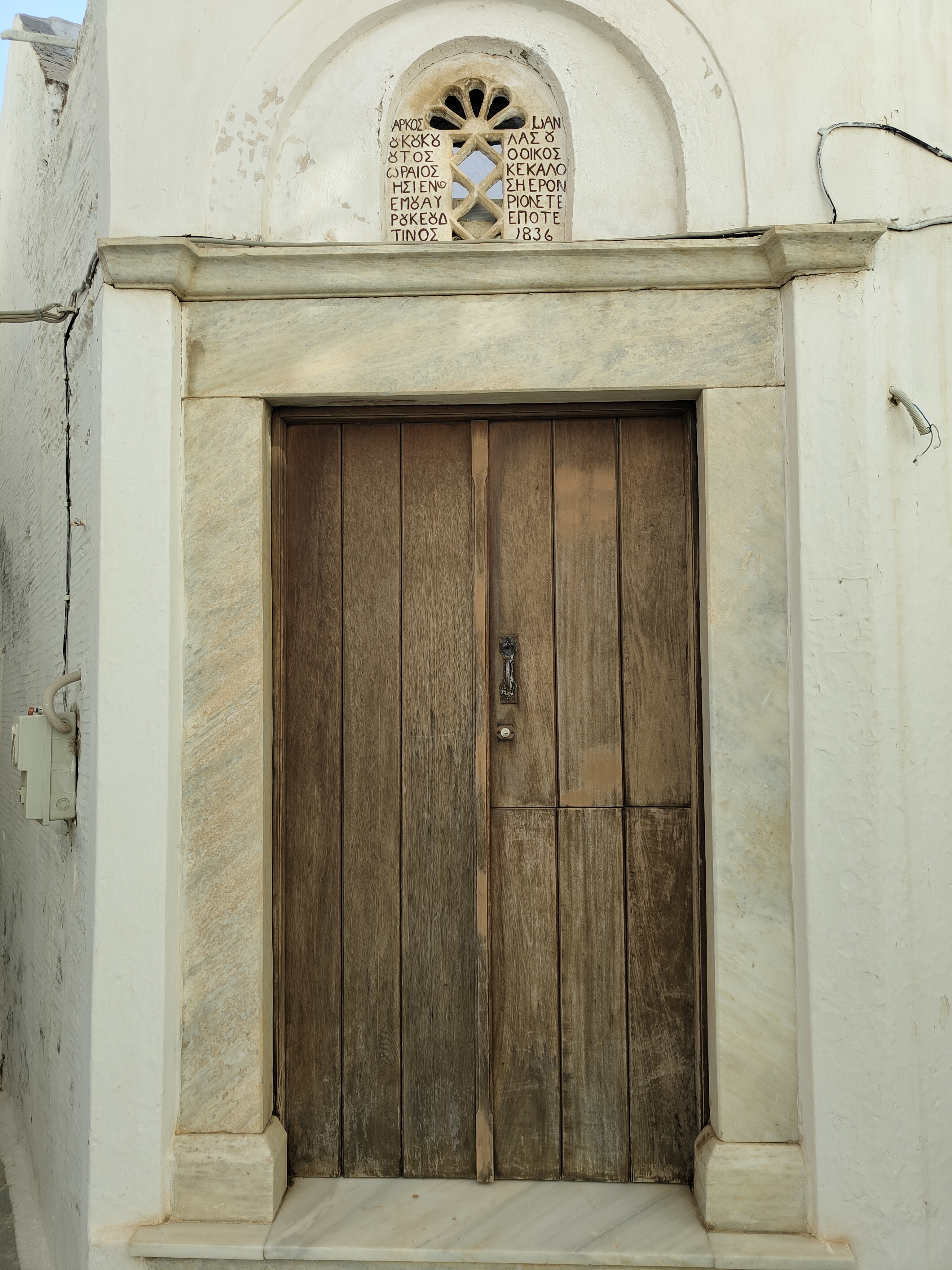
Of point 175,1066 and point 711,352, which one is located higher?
point 711,352

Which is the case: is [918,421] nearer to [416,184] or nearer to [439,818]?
[416,184]

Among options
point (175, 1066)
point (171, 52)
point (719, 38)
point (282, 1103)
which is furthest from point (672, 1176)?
point (171, 52)

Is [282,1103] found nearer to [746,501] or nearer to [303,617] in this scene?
[303,617]

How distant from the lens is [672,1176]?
2.53m

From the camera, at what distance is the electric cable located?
2.41 metres

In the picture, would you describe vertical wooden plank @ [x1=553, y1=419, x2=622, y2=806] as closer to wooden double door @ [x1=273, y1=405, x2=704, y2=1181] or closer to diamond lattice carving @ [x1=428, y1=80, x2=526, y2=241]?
wooden double door @ [x1=273, y1=405, x2=704, y2=1181]

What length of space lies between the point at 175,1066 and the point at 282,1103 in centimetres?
34

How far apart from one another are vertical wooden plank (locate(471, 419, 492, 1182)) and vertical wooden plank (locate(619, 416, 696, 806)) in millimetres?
383

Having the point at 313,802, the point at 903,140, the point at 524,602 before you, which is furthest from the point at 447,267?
the point at 313,802

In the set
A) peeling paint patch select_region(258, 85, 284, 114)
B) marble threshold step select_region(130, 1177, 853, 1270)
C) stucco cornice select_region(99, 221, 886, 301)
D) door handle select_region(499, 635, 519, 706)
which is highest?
peeling paint patch select_region(258, 85, 284, 114)

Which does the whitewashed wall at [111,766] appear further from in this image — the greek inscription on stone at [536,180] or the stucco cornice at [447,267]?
the greek inscription on stone at [536,180]

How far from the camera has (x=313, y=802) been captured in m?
2.64

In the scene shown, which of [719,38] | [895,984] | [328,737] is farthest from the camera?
[328,737]

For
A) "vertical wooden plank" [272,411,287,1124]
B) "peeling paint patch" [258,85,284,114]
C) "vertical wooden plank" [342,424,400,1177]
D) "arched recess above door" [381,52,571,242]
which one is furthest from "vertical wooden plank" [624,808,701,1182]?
"peeling paint patch" [258,85,284,114]
